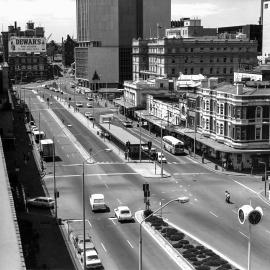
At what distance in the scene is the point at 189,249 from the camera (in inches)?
2019

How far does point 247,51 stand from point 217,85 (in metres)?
93.7

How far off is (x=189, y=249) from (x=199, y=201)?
19.9m

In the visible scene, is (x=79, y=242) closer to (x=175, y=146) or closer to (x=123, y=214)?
(x=123, y=214)

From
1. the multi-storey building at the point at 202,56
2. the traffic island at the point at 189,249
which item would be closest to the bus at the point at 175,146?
the traffic island at the point at 189,249

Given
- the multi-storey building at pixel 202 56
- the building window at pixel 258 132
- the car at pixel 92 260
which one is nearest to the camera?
the car at pixel 92 260

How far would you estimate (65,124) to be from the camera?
5714 inches

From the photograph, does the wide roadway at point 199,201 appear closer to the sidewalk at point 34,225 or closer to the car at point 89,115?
the sidewalk at point 34,225

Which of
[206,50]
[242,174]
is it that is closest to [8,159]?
[242,174]

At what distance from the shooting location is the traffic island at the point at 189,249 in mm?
47438

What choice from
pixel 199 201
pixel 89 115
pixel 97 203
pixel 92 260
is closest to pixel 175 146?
pixel 199 201

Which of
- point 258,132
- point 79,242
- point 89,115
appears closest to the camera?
point 79,242

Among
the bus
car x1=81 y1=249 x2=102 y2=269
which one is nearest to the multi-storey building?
the bus

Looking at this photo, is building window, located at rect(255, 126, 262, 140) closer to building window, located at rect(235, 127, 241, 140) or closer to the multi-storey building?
building window, located at rect(235, 127, 241, 140)

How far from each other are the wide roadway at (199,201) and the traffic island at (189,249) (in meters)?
1.51
